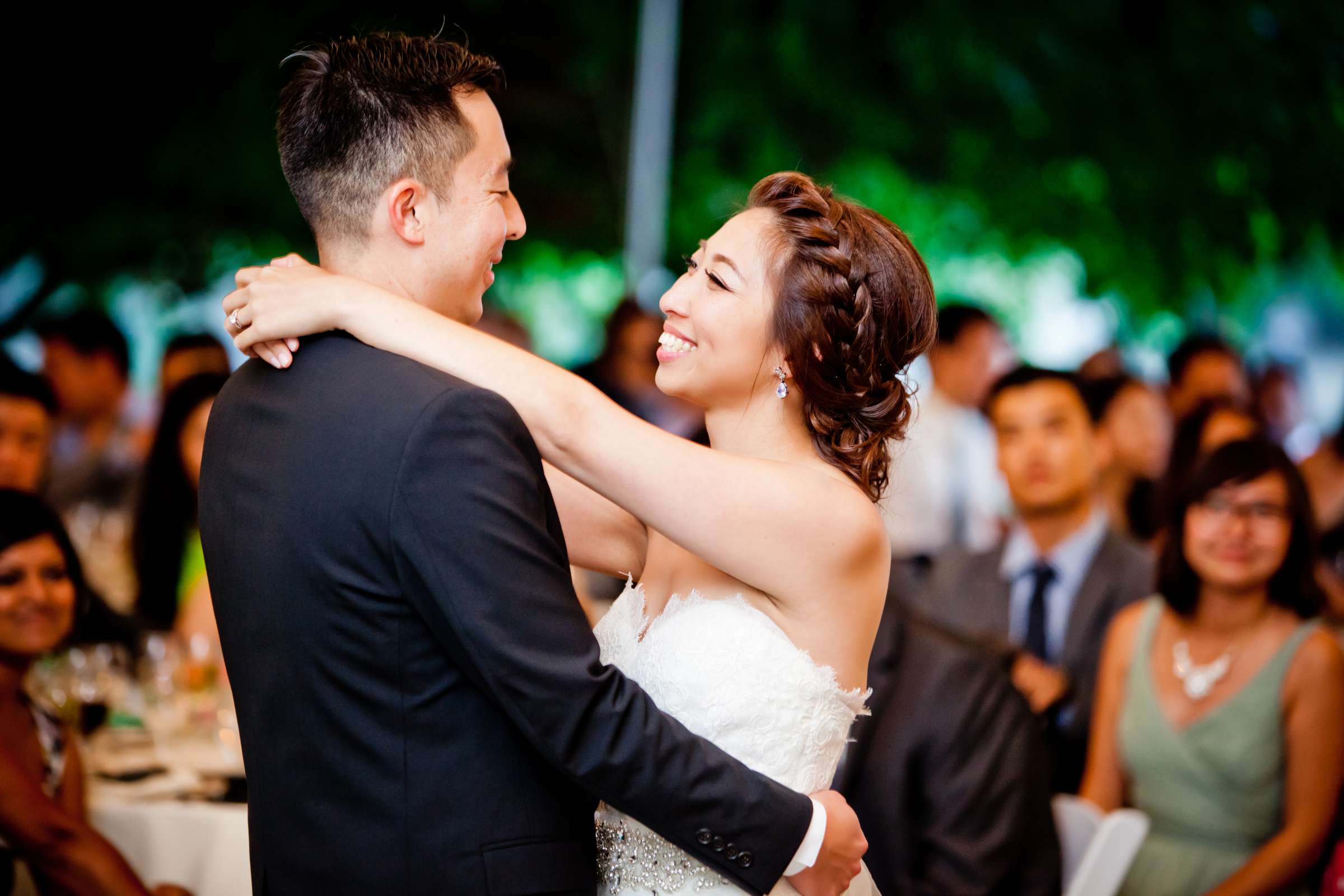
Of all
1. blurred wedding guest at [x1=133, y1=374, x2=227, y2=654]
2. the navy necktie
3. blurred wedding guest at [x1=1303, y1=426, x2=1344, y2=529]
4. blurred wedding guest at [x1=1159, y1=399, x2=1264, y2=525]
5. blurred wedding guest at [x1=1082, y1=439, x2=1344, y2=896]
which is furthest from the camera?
blurred wedding guest at [x1=1303, y1=426, x2=1344, y2=529]

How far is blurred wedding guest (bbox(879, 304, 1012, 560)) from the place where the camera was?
635 cm

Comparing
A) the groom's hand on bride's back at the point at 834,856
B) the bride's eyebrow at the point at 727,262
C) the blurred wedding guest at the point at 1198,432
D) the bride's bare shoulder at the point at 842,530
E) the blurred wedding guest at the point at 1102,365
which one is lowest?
the groom's hand on bride's back at the point at 834,856

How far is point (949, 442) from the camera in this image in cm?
662

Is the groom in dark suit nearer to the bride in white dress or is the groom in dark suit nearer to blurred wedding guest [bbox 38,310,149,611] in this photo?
the bride in white dress

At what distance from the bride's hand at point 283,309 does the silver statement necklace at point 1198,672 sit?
9.08 ft

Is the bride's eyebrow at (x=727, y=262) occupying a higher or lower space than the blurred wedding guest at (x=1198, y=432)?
lower

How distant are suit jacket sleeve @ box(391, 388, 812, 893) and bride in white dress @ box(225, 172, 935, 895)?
0.36ft

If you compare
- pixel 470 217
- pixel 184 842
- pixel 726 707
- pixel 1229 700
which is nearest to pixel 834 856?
pixel 726 707

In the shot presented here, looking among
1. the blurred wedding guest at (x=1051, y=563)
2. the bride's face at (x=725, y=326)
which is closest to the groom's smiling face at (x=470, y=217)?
the bride's face at (x=725, y=326)

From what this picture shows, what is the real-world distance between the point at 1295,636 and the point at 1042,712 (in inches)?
29.5

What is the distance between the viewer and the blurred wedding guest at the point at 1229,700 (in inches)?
132

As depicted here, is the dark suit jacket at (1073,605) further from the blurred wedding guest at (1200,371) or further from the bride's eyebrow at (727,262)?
→ the blurred wedding guest at (1200,371)

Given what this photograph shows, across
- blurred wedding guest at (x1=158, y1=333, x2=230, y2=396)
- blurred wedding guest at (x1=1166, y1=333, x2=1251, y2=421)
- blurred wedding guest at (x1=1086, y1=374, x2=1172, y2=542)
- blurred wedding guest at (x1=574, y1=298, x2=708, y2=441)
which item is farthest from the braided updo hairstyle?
blurred wedding guest at (x1=1166, y1=333, x2=1251, y2=421)

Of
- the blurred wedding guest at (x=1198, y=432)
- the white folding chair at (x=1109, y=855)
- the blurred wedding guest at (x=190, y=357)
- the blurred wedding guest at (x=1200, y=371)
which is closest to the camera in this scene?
the white folding chair at (x=1109, y=855)
